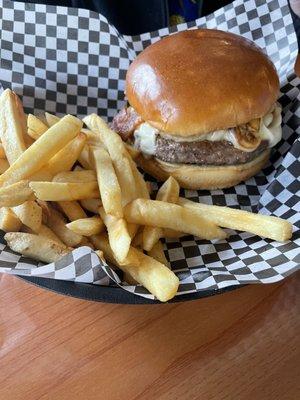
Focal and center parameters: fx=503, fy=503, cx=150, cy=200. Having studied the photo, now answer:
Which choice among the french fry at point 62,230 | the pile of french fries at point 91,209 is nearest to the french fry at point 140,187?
the pile of french fries at point 91,209

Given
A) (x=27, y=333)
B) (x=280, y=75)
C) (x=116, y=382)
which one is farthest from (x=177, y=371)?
(x=280, y=75)

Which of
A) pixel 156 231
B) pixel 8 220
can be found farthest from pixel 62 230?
pixel 156 231

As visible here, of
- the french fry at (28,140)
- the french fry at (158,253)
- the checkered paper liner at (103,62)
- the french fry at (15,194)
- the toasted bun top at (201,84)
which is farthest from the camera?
the checkered paper liner at (103,62)

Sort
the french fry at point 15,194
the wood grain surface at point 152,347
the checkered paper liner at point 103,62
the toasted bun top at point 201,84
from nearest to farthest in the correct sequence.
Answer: the wood grain surface at point 152,347 < the french fry at point 15,194 < the toasted bun top at point 201,84 < the checkered paper liner at point 103,62

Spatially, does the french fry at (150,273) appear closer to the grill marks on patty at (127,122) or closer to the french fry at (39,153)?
the french fry at (39,153)

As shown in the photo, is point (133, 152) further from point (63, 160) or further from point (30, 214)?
point (30, 214)

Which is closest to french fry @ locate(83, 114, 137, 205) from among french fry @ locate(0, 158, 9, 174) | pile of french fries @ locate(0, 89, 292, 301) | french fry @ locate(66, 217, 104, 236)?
pile of french fries @ locate(0, 89, 292, 301)
